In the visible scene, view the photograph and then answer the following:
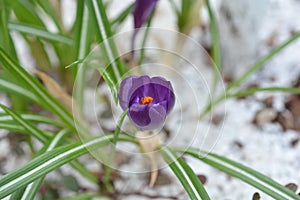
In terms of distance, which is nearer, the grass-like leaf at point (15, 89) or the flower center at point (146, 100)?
the flower center at point (146, 100)

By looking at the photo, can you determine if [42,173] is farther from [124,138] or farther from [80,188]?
[80,188]

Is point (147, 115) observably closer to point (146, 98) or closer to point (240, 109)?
point (146, 98)

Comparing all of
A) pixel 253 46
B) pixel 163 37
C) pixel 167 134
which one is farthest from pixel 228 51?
pixel 167 134

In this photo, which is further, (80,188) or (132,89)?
(80,188)

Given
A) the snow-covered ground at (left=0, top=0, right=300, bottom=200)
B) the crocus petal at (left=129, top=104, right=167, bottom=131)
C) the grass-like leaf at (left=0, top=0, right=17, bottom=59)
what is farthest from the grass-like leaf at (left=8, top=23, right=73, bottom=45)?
the crocus petal at (left=129, top=104, right=167, bottom=131)

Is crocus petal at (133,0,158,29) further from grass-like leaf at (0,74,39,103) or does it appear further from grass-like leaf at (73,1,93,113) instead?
grass-like leaf at (0,74,39,103)

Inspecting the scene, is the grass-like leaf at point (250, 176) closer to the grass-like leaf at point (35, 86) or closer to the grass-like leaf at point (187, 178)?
the grass-like leaf at point (187, 178)

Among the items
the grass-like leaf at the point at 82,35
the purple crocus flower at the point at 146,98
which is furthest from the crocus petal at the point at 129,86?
the grass-like leaf at the point at 82,35
